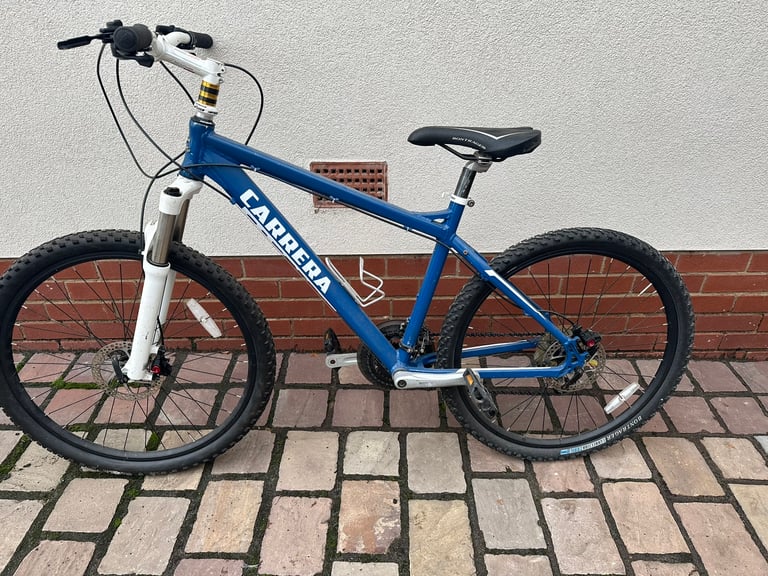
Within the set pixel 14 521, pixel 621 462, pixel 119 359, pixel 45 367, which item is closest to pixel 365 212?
pixel 119 359

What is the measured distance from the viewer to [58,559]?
1832mm

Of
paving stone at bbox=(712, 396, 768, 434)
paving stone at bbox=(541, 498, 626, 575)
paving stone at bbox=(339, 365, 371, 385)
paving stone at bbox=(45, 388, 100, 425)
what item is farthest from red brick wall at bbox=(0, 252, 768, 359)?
paving stone at bbox=(541, 498, 626, 575)

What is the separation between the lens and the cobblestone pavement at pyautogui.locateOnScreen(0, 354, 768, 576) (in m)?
1.83

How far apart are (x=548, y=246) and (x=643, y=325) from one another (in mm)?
1099

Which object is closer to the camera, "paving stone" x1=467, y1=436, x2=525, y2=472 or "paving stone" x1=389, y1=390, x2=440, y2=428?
"paving stone" x1=467, y1=436, x2=525, y2=472

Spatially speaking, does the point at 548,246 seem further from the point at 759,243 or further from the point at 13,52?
the point at 13,52

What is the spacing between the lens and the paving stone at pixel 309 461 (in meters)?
2.10

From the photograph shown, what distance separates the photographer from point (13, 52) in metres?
2.12

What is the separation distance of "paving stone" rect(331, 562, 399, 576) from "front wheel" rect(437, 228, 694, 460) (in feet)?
2.01

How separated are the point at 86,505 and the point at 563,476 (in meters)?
1.80

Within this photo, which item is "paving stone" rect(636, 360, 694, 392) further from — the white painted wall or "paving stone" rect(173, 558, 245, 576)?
"paving stone" rect(173, 558, 245, 576)

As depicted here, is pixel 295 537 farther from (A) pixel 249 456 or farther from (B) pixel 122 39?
(B) pixel 122 39

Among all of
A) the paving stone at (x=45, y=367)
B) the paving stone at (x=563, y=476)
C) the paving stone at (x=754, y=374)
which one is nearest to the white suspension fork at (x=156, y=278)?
the paving stone at (x=45, y=367)

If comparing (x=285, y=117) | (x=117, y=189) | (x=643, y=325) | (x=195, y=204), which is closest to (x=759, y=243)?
(x=643, y=325)
